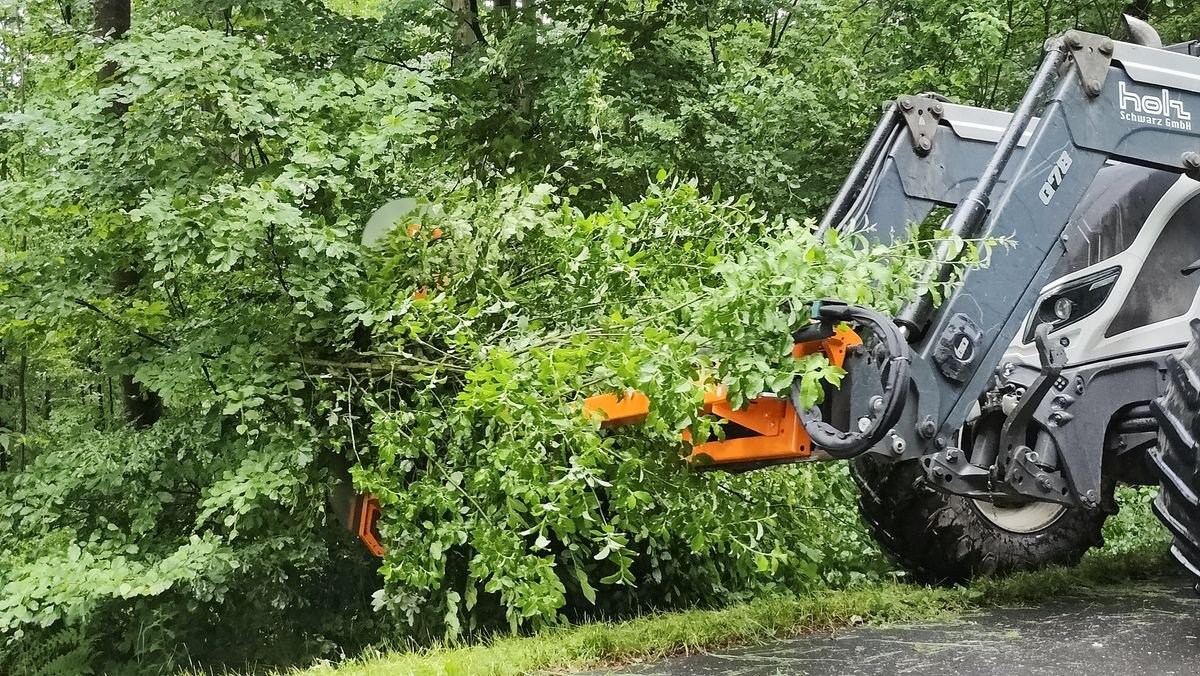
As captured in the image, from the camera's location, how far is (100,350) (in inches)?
297

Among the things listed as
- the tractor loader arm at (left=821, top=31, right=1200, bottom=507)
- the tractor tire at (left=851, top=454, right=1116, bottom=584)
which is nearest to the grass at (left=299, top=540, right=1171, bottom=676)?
the tractor tire at (left=851, top=454, right=1116, bottom=584)

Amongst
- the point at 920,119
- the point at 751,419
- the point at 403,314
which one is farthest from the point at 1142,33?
the point at 403,314

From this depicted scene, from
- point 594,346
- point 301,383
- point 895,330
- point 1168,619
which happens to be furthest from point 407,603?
point 1168,619

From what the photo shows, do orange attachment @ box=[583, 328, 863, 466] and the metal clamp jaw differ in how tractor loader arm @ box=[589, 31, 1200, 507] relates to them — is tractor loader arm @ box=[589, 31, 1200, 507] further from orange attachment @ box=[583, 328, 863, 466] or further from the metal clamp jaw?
the metal clamp jaw

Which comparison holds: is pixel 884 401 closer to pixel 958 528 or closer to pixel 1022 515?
pixel 958 528

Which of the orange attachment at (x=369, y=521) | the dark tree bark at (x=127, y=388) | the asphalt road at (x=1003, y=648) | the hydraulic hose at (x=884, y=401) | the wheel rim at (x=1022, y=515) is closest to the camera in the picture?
the hydraulic hose at (x=884, y=401)

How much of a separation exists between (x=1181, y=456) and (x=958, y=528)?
1.57 metres

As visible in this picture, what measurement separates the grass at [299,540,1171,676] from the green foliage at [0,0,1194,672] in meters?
0.26

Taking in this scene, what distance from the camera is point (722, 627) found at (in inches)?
175

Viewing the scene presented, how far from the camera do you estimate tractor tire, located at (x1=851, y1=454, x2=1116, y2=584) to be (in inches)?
205

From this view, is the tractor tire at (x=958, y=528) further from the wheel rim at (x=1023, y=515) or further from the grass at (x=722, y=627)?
the grass at (x=722, y=627)

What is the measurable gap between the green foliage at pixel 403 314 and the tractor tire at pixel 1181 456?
3.01 ft

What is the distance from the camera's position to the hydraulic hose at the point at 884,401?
3.31m

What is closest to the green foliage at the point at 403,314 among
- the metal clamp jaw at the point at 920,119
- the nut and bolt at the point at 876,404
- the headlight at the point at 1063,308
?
the nut and bolt at the point at 876,404
